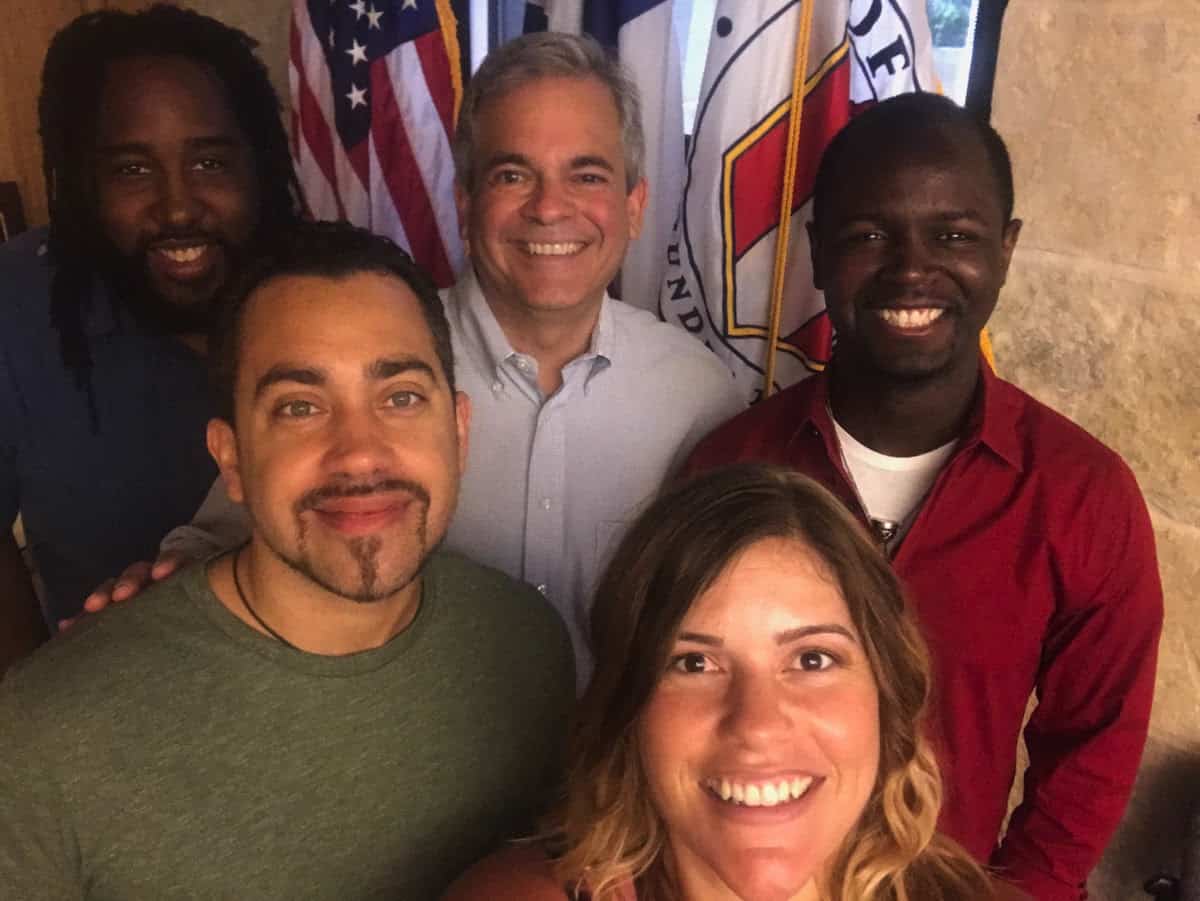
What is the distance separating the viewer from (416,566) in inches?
49.3

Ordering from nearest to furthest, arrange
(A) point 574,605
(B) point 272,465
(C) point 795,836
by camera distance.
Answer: (C) point 795,836
(B) point 272,465
(A) point 574,605

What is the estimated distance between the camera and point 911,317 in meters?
1.45

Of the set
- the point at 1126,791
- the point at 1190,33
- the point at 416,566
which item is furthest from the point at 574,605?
the point at 1190,33

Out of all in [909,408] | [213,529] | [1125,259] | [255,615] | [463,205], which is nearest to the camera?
[255,615]

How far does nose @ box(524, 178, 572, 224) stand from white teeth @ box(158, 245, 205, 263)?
0.60 metres

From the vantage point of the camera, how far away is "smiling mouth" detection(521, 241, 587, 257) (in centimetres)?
172

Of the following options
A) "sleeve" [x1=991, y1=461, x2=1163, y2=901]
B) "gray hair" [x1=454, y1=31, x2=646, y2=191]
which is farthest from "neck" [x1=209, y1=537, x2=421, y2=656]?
"sleeve" [x1=991, y1=461, x2=1163, y2=901]

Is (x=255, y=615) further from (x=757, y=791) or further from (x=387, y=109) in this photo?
(x=387, y=109)

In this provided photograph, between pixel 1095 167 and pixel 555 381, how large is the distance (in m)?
1.06

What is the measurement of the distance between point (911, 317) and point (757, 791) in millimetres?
783

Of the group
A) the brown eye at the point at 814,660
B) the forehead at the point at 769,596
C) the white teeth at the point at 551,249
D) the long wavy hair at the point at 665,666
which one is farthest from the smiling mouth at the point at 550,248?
the brown eye at the point at 814,660

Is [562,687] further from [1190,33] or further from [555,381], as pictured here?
[1190,33]

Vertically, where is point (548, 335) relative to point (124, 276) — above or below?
below

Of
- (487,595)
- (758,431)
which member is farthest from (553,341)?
(487,595)
